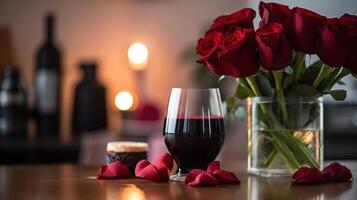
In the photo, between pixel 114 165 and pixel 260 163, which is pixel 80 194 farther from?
pixel 260 163

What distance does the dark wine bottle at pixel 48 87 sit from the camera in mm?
2525

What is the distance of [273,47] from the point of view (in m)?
0.86

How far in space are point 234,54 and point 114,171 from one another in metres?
0.23

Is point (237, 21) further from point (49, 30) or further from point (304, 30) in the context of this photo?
point (49, 30)

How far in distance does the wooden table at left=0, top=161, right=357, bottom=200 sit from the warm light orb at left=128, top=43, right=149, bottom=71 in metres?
1.87

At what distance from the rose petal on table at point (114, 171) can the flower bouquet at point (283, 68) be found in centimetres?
19

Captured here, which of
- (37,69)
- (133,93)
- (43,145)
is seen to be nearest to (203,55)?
(43,145)

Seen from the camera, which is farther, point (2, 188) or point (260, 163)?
point (260, 163)

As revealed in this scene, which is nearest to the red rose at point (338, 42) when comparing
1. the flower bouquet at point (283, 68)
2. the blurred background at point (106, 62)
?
the flower bouquet at point (283, 68)

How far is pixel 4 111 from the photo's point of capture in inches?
95.4

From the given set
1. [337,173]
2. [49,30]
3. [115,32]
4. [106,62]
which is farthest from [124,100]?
[337,173]

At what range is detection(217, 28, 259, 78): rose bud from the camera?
0.86 metres

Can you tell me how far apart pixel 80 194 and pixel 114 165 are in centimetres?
16

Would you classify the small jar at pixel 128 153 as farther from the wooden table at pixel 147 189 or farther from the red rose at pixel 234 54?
the red rose at pixel 234 54
